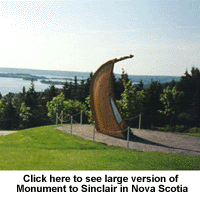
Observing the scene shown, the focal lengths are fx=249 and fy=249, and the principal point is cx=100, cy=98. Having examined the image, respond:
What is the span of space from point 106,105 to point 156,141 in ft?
11.3

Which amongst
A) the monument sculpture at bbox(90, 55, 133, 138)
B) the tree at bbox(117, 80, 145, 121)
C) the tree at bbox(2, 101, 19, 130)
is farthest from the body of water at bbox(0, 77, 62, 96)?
the monument sculpture at bbox(90, 55, 133, 138)

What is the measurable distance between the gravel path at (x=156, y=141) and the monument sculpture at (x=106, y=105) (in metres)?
0.52

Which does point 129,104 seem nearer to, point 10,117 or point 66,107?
point 66,107

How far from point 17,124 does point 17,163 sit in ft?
119

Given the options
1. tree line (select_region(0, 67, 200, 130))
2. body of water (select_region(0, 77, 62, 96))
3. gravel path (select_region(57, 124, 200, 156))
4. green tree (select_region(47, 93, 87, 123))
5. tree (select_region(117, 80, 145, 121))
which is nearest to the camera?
gravel path (select_region(57, 124, 200, 156))

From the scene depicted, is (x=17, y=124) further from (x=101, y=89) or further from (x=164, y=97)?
(x=101, y=89)

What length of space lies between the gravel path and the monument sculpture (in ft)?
1.72

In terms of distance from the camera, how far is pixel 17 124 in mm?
41969

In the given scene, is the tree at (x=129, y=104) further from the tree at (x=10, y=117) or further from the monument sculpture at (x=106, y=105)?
the tree at (x=10, y=117)

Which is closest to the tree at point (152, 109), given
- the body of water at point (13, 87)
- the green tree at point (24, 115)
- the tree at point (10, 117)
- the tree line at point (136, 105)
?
the tree line at point (136, 105)

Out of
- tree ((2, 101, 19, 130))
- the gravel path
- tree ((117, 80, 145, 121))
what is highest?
tree ((117, 80, 145, 121))

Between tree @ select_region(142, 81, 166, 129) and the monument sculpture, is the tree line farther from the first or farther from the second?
the monument sculpture

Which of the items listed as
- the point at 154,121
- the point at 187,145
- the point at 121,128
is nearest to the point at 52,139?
the point at 121,128

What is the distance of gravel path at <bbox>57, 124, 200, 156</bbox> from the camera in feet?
39.3
